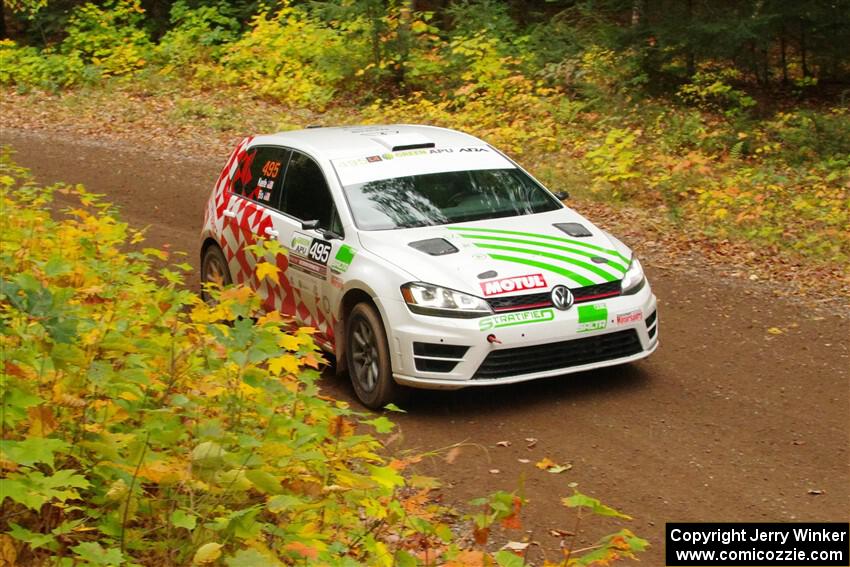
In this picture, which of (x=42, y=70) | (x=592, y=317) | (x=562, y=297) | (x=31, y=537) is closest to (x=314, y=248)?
(x=562, y=297)

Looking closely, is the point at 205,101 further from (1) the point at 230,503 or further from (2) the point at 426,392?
(1) the point at 230,503

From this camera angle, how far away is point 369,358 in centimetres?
810

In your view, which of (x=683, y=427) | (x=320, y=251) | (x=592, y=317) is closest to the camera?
(x=683, y=427)

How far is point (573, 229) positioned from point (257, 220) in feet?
9.45

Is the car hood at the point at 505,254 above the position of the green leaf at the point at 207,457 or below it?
below

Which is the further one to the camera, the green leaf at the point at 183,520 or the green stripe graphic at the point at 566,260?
the green stripe graphic at the point at 566,260

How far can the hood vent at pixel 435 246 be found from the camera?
803 centimetres

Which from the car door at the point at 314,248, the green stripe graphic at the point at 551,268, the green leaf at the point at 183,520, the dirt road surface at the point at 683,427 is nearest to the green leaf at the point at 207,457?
the green leaf at the point at 183,520

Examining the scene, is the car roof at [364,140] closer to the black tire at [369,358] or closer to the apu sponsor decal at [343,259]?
the apu sponsor decal at [343,259]

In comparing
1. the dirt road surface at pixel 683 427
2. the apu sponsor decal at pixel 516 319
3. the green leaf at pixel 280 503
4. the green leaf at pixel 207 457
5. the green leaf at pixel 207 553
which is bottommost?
the dirt road surface at pixel 683 427

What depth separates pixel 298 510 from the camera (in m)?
4.68

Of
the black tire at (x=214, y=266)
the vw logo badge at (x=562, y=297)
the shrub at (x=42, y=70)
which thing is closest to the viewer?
the vw logo badge at (x=562, y=297)

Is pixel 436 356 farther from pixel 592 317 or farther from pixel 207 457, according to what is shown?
pixel 207 457

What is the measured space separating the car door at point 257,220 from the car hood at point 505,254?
1207 millimetres
